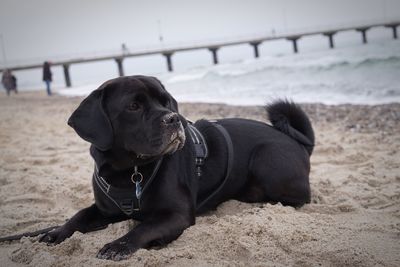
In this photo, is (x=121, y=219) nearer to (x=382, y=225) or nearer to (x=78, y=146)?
(x=382, y=225)

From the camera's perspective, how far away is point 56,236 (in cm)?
292

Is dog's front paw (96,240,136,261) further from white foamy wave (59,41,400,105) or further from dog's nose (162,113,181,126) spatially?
white foamy wave (59,41,400,105)

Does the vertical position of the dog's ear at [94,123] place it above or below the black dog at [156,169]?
above

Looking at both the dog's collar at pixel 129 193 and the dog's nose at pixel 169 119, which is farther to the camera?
the dog's collar at pixel 129 193

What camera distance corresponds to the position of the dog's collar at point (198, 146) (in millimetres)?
3332

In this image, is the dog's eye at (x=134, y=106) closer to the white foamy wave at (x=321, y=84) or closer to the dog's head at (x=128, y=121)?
the dog's head at (x=128, y=121)

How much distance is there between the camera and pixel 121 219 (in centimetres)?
323

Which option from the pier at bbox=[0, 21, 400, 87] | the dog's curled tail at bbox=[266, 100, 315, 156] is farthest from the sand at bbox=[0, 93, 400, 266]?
the pier at bbox=[0, 21, 400, 87]

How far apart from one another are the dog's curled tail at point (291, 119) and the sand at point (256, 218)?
1.88 ft

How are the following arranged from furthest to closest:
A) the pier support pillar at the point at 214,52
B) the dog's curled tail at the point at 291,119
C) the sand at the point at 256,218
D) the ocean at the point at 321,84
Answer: the pier support pillar at the point at 214,52 → the ocean at the point at 321,84 → the dog's curled tail at the point at 291,119 → the sand at the point at 256,218

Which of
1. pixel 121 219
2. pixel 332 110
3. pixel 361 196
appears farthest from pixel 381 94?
pixel 121 219

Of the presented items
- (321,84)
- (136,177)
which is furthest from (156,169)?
(321,84)

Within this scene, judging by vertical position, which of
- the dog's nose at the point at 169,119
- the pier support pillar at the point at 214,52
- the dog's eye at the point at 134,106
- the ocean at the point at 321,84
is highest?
the pier support pillar at the point at 214,52

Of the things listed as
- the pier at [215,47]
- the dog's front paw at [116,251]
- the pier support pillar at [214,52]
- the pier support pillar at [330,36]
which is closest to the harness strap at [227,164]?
the dog's front paw at [116,251]
